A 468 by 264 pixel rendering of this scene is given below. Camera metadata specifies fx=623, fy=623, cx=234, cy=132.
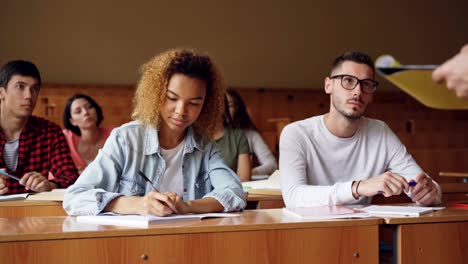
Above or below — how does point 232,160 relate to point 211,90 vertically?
below

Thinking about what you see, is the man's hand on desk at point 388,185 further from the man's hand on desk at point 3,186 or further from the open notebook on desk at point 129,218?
the man's hand on desk at point 3,186

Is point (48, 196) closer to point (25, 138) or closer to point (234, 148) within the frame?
point (25, 138)

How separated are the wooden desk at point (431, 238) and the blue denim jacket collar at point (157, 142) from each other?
2.30 ft

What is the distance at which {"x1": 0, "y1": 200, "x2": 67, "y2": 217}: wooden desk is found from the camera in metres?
2.24

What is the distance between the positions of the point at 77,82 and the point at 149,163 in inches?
226

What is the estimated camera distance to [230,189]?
1.97m

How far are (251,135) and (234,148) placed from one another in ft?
1.35

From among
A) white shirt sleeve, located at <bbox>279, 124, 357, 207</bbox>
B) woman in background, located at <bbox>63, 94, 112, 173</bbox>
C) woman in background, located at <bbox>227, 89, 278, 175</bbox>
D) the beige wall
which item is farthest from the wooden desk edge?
the beige wall

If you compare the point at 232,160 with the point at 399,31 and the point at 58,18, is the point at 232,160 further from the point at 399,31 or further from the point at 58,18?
the point at 399,31

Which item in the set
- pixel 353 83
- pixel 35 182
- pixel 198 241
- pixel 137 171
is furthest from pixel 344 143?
A: pixel 35 182

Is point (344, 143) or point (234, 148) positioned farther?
point (234, 148)

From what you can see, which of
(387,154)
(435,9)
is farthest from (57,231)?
(435,9)

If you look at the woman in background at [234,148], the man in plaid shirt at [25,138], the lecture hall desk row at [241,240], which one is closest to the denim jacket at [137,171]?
the lecture hall desk row at [241,240]

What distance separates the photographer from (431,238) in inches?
67.9
